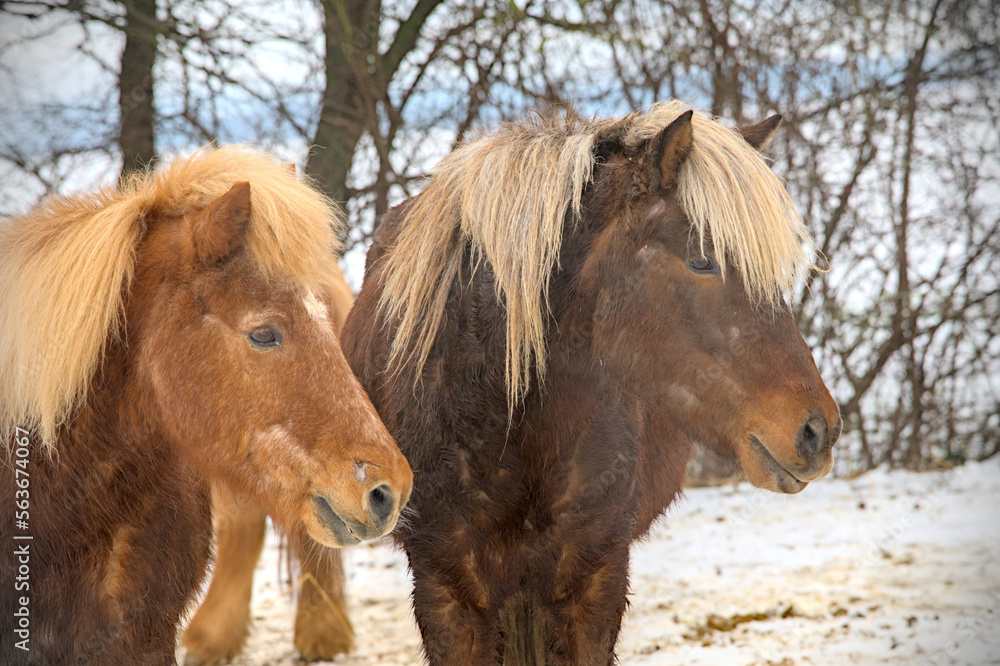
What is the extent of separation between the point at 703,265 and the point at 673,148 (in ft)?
1.15

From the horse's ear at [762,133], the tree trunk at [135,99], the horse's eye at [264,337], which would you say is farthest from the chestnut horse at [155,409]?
the tree trunk at [135,99]

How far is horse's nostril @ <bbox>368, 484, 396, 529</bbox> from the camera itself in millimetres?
2031

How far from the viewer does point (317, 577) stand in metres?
4.16

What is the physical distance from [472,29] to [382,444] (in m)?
4.54

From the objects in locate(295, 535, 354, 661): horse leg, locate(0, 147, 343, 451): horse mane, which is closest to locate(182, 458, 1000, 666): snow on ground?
locate(295, 535, 354, 661): horse leg

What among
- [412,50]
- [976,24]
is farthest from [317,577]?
[976,24]

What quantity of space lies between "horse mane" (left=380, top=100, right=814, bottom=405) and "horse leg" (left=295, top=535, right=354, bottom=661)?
195cm

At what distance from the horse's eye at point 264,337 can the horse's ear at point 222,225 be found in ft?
0.77

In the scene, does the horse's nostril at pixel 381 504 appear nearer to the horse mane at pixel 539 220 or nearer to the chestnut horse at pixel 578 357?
the chestnut horse at pixel 578 357

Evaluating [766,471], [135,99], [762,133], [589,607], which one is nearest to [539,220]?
[762,133]

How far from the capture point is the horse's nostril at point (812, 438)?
85.1 inches

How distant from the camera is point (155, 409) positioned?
2236 mm

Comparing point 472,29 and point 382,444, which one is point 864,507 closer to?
point 472,29

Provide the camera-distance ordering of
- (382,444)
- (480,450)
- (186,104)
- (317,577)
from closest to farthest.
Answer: (382,444) < (480,450) < (317,577) < (186,104)
